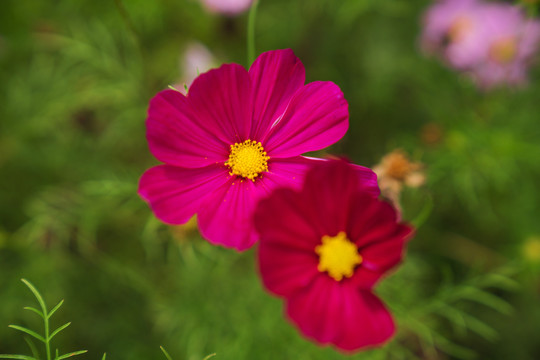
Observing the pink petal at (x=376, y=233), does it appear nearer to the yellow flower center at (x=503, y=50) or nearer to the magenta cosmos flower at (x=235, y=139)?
the magenta cosmos flower at (x=235, y=139)

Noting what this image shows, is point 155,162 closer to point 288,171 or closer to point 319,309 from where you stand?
point 288,171

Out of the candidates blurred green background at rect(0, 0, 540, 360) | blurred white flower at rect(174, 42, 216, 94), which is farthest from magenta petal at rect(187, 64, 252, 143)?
blurred white flower at rect(174, 42, 216, 94)

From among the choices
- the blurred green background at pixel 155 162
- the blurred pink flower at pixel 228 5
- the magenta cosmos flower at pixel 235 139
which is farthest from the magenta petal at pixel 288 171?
the blurred pink flower at pixel 228 5

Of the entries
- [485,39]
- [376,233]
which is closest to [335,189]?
[376,233]

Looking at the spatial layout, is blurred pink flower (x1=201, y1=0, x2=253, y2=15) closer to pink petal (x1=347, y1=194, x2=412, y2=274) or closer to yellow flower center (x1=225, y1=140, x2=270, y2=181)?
yellow flower center (x1=225, y1=140, x2=270, y2=181)

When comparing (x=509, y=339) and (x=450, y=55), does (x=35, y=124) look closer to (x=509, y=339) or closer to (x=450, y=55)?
(x=450, y=55)

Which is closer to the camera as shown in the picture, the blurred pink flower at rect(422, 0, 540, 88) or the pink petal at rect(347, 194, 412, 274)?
the pink petal at rect(347, 194, 412, 274)
